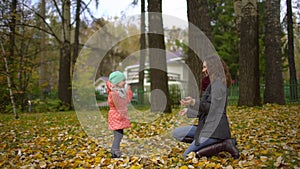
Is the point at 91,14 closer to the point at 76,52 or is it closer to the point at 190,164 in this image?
the point at 76,52

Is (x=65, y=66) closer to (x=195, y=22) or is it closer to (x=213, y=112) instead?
(x=195, y=22)

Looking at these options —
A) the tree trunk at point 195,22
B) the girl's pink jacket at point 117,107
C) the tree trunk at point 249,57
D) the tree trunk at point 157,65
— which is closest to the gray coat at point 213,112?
the girl's pink jacket at point 117,107

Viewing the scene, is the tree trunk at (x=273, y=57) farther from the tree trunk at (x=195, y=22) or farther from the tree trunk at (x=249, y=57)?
the tree trunk at (x=195, y=22)

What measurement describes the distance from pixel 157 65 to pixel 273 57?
5.11 metres

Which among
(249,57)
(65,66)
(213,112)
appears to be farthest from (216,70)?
(65,66)

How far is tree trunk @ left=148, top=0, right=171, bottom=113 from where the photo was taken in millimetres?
9477

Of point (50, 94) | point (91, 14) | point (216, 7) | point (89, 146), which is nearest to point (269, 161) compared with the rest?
point (89, 146)

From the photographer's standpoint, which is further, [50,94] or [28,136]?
[50,94]

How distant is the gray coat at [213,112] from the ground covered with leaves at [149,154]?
352 millimetres

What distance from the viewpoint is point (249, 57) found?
33.0 feet

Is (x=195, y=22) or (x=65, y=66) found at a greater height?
(x=195, y=22)

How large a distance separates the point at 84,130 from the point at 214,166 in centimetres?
412

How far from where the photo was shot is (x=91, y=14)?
15.1m

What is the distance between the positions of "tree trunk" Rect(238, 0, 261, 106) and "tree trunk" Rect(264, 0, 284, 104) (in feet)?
5.39
